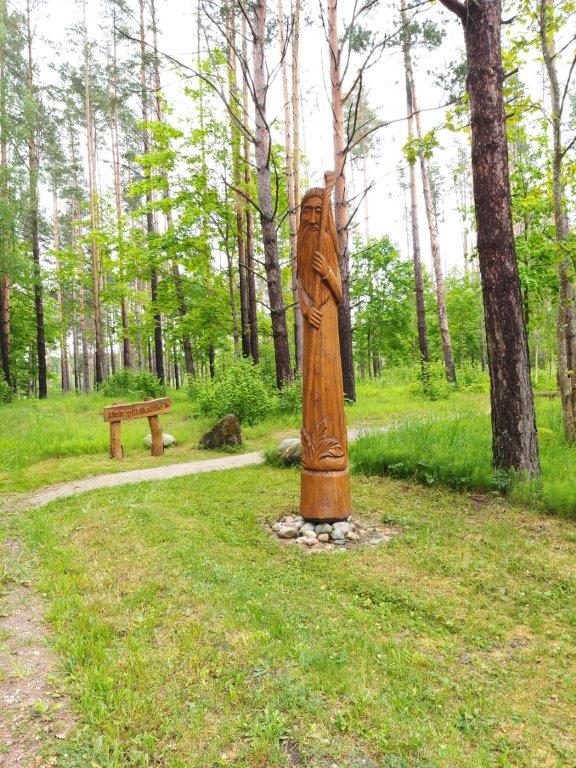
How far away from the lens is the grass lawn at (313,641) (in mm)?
2125

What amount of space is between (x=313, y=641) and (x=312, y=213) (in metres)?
3.56

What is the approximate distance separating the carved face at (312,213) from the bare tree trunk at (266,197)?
5.30 m

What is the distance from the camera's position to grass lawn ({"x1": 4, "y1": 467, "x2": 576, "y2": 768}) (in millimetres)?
2125

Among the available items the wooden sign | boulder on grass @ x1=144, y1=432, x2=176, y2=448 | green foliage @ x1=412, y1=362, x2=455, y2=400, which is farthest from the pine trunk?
the wooden sign

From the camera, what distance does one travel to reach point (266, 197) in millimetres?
10750

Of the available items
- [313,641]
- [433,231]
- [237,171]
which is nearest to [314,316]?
[313,641]

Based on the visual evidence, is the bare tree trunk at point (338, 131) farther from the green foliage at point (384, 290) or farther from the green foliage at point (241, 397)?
the green foliage at point (384, 290)

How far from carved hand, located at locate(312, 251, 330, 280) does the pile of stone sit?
2.33 m

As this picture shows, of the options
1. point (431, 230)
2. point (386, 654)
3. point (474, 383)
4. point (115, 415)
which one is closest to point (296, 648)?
point (386, 654)

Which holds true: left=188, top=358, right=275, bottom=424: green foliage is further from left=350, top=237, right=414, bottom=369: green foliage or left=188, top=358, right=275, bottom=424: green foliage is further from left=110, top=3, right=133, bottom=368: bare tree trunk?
left=350, top=237, right=414, bottom=369: green foliage

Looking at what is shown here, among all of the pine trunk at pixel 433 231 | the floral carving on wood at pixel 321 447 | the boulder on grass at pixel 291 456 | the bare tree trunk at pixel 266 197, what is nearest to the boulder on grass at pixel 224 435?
the boulder on grass at pixel 291 456

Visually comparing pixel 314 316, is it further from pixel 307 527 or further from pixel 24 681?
pixel 24 681

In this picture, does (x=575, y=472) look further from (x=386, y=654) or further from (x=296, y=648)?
(x=296, y=648)

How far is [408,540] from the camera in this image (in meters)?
4.34
